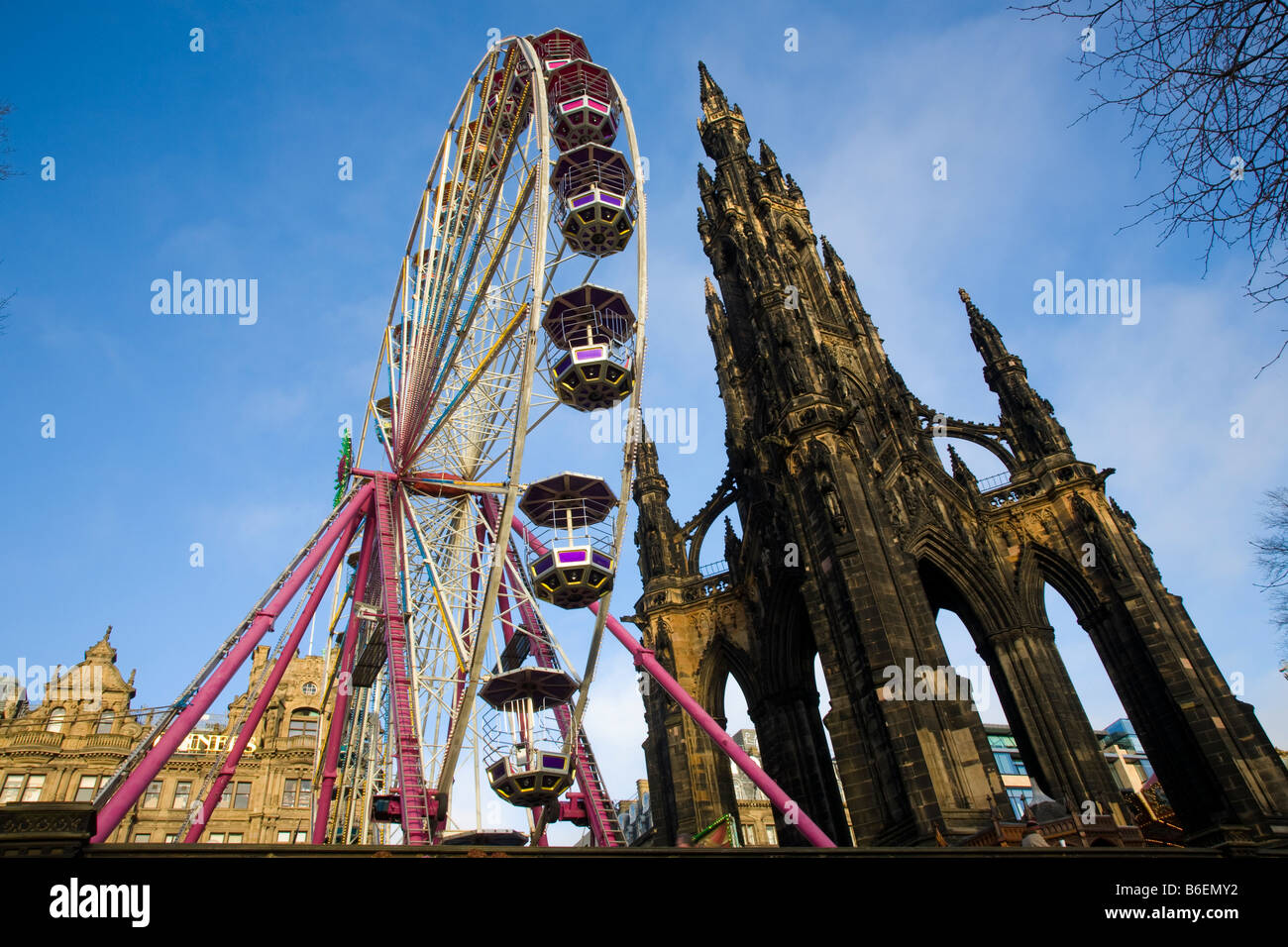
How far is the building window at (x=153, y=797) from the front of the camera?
129ft

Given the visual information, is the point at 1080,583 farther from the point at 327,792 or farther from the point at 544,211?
the point at 327,792

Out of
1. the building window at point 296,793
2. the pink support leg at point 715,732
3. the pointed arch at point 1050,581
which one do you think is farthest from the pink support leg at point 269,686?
the pointed arch at point 1050,581

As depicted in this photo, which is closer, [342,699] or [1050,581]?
[342,699]

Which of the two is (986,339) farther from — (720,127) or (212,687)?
(212,687)

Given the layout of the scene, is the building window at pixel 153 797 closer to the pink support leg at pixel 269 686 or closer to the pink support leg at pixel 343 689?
the pink support leg at pixel 343 689

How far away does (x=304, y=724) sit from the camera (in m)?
44.6

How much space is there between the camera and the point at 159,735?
2133cm

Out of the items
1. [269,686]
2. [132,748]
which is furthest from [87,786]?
[269,686]

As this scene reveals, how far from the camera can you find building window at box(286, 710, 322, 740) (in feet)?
145

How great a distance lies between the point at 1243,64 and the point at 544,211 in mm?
17293

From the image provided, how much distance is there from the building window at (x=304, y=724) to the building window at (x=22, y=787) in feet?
33.9

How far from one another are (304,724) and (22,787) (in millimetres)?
11796

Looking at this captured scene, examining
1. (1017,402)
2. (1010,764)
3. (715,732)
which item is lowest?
(1010,764)
